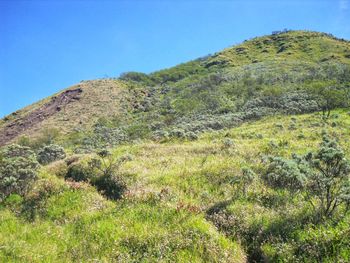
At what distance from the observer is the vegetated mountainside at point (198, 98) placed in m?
47.1

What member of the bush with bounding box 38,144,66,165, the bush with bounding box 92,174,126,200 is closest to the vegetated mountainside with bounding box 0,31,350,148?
the bush with bounding box 38,144,66,165

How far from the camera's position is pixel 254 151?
59.0 feet

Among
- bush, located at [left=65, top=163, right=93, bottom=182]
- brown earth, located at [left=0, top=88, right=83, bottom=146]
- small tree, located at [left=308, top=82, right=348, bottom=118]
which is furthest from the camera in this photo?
brown earth, located at [left=0, top=88, right=83, bottom=146]

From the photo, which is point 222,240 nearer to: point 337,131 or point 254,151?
point 254,151

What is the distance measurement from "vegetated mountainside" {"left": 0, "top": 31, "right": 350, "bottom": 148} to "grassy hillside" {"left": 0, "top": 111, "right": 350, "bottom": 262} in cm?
1590

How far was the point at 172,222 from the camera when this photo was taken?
367 inches

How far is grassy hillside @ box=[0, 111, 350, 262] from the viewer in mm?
7738

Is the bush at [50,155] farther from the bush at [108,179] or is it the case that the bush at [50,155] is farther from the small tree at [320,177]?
the small tree at [320,177]

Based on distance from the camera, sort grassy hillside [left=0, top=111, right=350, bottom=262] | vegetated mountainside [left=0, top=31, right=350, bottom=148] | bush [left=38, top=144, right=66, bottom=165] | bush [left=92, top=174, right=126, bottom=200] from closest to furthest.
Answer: grassy hillside [left=0, top=111, right=350, bottom=262], bush [left=92, top=174, right=126, bottom=200], bush [left=38, top=144, right=66, bottom=165], vegetated mountainside [left=0, top=31, right=350, bottom=148]

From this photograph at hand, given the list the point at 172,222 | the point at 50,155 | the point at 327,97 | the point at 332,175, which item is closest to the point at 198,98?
the point at 327,97

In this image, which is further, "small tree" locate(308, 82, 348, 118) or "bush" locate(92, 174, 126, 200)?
"small tree" locate(308, 82, 348, 118)

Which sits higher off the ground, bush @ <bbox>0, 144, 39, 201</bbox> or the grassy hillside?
bush @ <bbox>0, 144, 39, 201</bbox>

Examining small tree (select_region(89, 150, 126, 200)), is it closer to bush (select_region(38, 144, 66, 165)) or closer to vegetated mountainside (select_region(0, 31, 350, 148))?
bush (select_region(38, 144, 66, 165))

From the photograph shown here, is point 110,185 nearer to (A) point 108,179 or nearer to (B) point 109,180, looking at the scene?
(B) point 109,180
